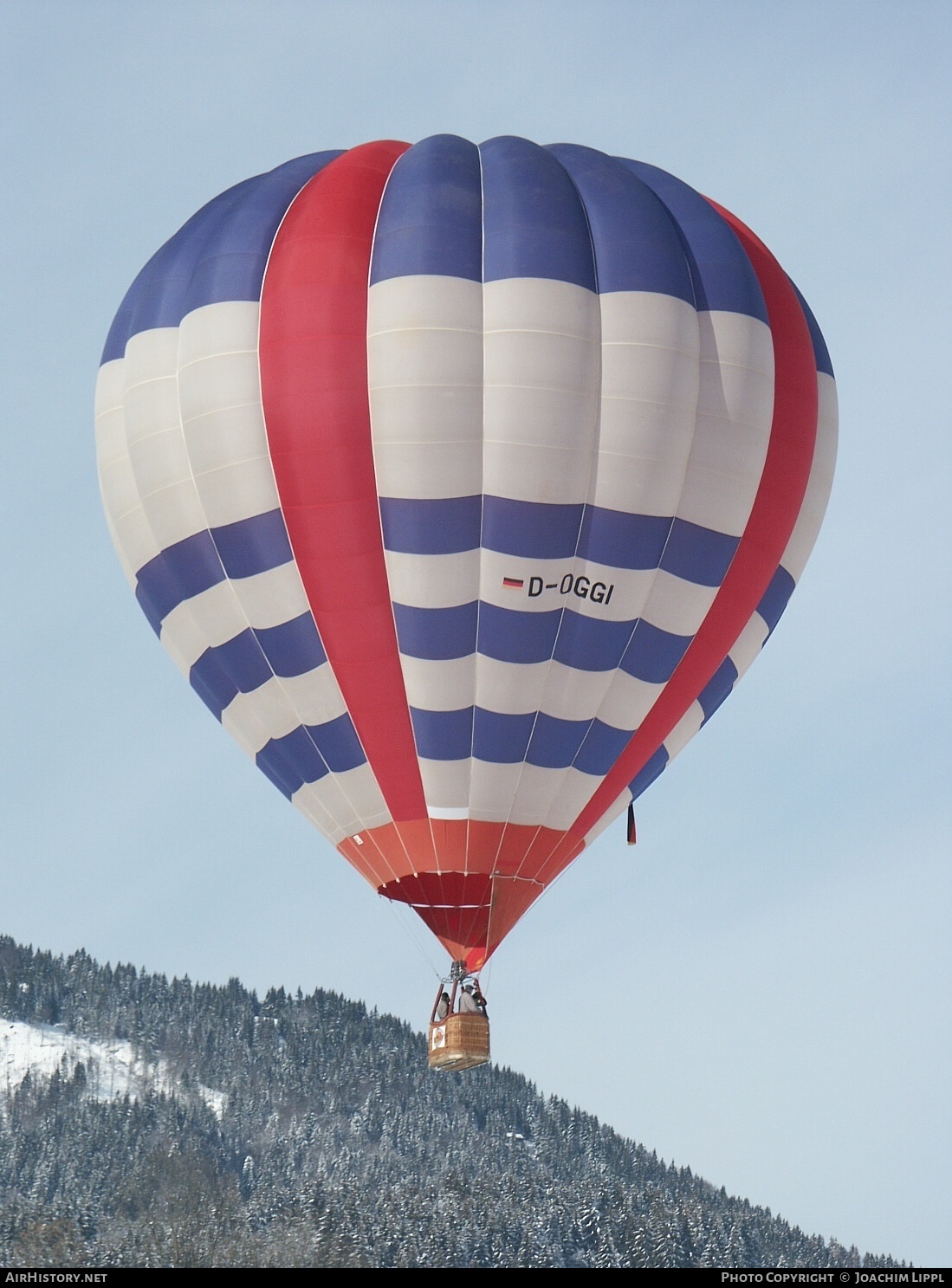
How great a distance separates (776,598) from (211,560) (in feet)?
20.6

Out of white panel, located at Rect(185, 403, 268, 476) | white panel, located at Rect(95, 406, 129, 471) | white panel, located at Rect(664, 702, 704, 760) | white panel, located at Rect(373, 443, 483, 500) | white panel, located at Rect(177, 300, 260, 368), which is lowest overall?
white panel, located at Rect(664, 702, 704, 760)

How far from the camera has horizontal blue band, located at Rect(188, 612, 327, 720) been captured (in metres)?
19.9

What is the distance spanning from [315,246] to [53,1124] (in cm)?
13409

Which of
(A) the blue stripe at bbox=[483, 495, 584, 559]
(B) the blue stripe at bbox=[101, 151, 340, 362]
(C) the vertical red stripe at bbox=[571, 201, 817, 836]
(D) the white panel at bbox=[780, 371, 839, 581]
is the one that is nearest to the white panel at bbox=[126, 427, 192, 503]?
(B) the blue stripe at bbox=[101, 151, 340, 362]

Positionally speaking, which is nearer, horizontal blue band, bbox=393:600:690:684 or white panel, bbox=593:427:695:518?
white panel, bbox=593:427:695:518

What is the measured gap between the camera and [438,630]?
63.4 feet

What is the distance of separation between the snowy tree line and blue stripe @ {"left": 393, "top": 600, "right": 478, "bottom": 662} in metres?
46.4

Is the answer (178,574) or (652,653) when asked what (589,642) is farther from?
(178,574)

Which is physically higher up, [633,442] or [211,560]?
[633,442]

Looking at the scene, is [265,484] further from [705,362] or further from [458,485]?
[705,362]

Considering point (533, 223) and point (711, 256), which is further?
point (711, 256)

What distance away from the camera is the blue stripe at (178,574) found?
66.2ft

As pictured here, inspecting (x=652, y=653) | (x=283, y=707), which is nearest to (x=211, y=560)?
(x=283, y=707)

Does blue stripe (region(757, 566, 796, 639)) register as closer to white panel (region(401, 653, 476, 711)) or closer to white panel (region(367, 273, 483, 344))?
white panel (region(401, 653, 476, 711))
